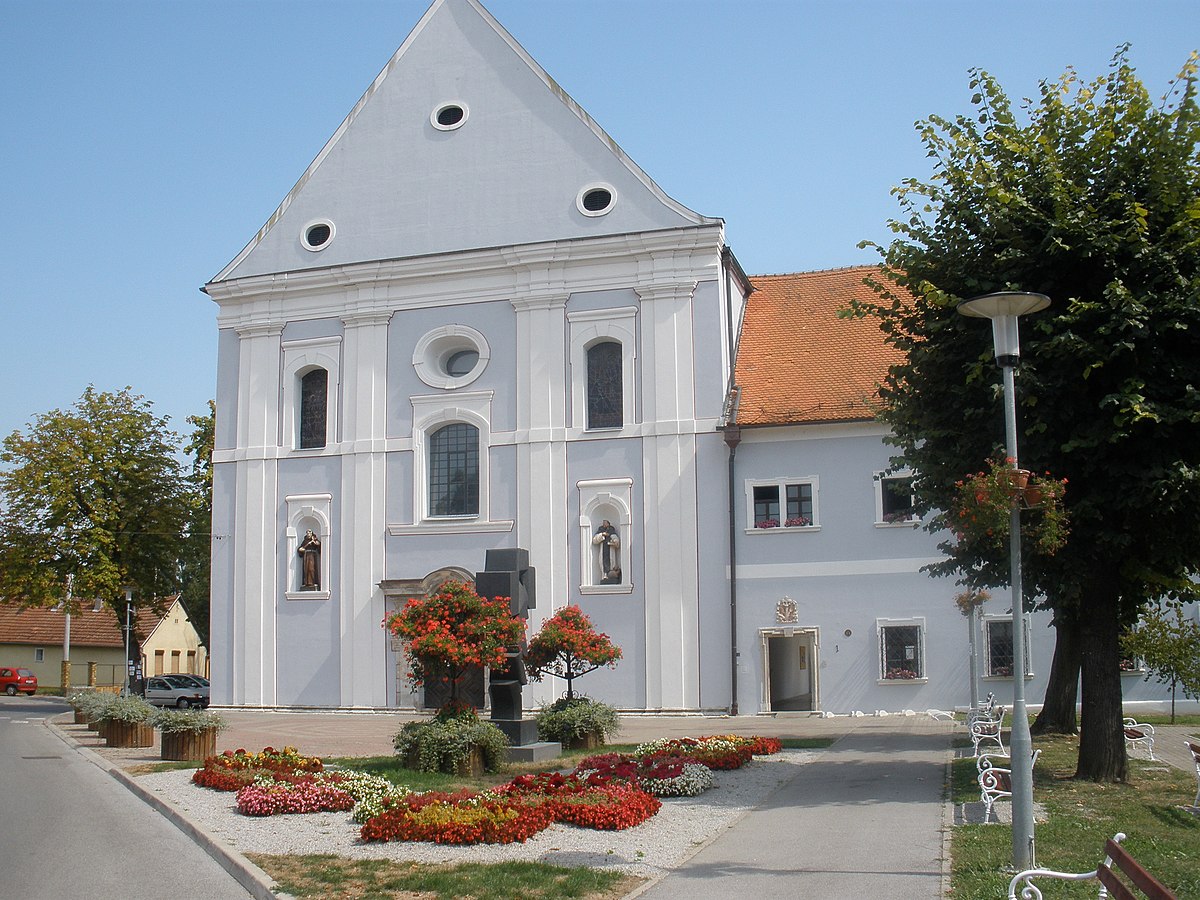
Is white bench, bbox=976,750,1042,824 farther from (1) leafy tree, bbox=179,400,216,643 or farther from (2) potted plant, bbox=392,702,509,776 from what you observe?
(1) leafy tree, bbox=179,400,216,643

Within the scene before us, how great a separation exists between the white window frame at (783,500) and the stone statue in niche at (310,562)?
11.8 m

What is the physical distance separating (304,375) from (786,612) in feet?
49.3

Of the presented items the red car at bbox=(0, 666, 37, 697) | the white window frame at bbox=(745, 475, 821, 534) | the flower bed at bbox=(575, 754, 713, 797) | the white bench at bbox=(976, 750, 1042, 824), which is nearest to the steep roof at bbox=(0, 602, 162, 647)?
the red car at bbox=(0, 666, 37, 697)

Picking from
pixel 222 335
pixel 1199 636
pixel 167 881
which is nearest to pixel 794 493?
pixel 1199 636

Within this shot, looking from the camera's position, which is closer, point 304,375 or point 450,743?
point 450,743

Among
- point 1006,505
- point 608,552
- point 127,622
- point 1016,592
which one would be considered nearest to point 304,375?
point 608,552

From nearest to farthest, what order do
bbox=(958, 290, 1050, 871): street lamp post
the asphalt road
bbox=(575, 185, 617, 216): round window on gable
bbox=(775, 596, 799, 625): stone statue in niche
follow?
1. bbox=(958, 290, 1050, 871): street lamp post
2. the asphalt road
3. bbox=(775, 596, 799, 625): stone statue in niche
4. bbox=(575, 185, 617, 216): round window on gable

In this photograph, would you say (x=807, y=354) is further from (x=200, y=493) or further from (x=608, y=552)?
(x=200, y=493)

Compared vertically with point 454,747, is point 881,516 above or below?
above

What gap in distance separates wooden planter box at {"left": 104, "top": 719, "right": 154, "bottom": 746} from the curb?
17.2ft

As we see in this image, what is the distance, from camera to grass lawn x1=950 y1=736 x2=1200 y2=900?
900 cm

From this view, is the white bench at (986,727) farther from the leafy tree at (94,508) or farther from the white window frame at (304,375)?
the leafy tree at (94,508)

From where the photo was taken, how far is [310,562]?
3278cm

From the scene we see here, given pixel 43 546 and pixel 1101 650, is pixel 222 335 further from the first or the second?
pixel 1101 650
